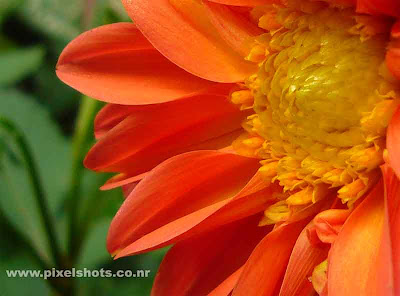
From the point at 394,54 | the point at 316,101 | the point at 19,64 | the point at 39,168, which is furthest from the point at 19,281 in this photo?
the point at 394,54

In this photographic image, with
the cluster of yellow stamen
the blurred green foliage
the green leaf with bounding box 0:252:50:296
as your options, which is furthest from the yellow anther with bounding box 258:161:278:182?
the green leaf with bounding box 0:252:50:296

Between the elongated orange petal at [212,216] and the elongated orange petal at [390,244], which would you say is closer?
the elongated orange petal at [390,244]

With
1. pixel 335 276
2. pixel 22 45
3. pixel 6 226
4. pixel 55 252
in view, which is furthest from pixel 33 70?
→ pixel 335 276

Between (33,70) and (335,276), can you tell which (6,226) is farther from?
(335,276)

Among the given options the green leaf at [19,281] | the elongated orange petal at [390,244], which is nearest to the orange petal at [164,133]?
the elongated orange petal at [390,244]

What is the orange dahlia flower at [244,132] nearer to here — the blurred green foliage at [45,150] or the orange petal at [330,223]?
the orange petal at [330,223]

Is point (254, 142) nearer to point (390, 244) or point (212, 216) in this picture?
point (212, 216)

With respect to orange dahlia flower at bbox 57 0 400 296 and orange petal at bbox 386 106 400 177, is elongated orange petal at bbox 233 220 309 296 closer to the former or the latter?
orange dahlia flower at bbox 57 0 400 296
